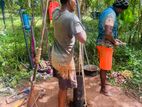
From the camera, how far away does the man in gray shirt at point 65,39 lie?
3457mm

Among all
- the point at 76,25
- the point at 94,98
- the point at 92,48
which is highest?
the point at 76,25

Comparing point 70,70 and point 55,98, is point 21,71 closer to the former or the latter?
point 55,98

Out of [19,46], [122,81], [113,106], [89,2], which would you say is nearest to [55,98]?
[113,106]

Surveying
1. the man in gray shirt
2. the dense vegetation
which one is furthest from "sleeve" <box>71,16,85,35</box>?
the dense vegetation

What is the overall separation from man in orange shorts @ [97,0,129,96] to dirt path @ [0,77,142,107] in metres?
0.17

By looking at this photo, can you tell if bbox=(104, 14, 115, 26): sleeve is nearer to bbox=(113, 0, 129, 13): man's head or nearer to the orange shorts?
bbox=(113, 0, 129, 13): man's head

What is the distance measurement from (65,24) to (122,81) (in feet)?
7.86

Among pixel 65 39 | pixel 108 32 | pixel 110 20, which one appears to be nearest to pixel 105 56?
pixel 108 32

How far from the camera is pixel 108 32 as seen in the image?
4.29m

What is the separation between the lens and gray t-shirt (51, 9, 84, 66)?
3443 millimetres

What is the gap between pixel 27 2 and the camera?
5.48m

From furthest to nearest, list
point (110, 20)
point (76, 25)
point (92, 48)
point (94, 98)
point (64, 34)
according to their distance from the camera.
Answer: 1. point (92, 48)
2. point (94, 98)
3. point (110, 20)
4. point (64, 34)
5. point (76, 25)

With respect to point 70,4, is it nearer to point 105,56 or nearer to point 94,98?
point 105,56

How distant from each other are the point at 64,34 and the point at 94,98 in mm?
1667
